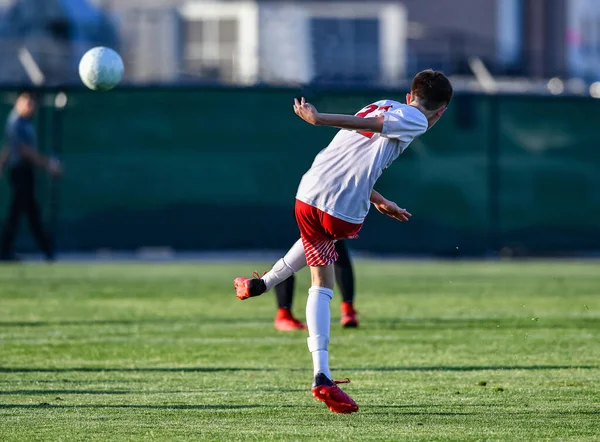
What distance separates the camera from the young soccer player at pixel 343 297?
10.9m

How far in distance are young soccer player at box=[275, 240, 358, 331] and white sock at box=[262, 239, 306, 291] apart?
10.6ft

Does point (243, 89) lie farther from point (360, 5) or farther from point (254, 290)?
point (360, 5)

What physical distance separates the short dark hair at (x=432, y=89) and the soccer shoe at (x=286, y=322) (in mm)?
4058

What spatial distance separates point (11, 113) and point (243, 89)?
3.80 m

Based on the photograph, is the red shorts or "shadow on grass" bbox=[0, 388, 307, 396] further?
"shadow on grass" bbox=[0, 388, 307, 396]

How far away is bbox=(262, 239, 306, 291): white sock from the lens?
7.60 meters

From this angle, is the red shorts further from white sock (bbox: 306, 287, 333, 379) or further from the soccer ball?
the soccer ball

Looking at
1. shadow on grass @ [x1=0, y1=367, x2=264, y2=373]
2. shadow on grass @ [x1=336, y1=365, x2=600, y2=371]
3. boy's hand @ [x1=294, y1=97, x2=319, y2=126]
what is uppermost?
boy's hand @ [x1=294, y1=97, x2=319, y2=126]

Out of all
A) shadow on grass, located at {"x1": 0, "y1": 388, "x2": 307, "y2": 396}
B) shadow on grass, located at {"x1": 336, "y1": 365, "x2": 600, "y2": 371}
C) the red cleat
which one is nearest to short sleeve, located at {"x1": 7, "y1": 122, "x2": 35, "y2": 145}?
shadow on grass, located at {"x1": 336, "y1": 365, "x2": 600, "y2": 371}

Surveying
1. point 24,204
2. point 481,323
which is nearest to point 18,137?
point 24,204

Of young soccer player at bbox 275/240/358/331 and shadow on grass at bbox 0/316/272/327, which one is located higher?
young soccer player at bbox 275/240/358/331

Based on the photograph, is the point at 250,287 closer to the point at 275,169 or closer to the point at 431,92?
the point at 431,92

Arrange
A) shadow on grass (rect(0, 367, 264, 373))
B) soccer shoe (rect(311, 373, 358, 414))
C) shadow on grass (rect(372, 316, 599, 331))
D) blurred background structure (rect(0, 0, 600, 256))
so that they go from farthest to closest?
blurred background structure (rect(0, 0, 600, 256))
shadow on grass (rect(372, 316, 599, 331))
shadow on grass (rect(0, 367, 264, 373))
soccer shoe (rect(311, 373, 358, 414))

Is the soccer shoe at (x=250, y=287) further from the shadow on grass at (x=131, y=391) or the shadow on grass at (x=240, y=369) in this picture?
the shadow on grass at (x=240, y=369)
